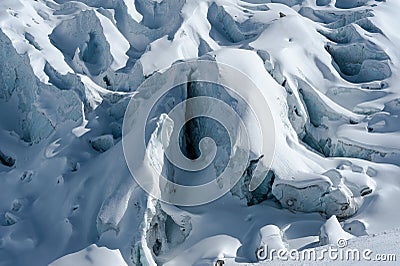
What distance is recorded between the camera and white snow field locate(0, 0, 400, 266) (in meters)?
7.94

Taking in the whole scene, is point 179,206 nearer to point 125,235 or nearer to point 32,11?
point 125,235

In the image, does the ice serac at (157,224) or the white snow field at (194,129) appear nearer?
the ice serac at (157,224)

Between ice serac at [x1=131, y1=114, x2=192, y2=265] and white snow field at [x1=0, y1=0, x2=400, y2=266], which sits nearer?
ice serac at [x1=131, y1=114, x2=192, y2=265]

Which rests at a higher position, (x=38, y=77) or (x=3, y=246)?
(x=38, y=77)

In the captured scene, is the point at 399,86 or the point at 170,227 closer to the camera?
the point at 170,227

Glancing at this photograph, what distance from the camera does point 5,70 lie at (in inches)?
429

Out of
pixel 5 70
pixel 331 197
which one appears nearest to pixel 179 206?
pixel 331 197

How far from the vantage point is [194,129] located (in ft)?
31.0

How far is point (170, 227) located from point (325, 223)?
210 cm

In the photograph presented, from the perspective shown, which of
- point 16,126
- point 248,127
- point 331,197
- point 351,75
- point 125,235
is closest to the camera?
point 125,235

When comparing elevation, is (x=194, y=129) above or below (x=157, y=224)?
above

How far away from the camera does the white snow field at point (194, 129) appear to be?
7938 mm

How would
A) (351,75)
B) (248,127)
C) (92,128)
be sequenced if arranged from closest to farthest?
(248,127) < (92,128) < (351,75)

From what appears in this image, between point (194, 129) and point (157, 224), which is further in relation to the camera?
point (194, 129)
